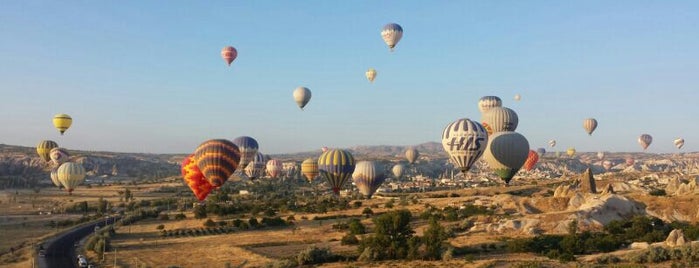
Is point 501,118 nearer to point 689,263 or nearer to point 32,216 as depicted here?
point 689,263

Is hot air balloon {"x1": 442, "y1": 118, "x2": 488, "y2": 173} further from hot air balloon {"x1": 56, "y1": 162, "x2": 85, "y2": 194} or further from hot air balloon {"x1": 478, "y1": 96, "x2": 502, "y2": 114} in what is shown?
hot air balloon {"x1": 56, "y1": 162, "x2": 85, "y2": 194}

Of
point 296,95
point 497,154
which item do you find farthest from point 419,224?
point 296,95

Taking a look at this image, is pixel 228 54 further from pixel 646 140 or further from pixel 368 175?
pixel 646 140

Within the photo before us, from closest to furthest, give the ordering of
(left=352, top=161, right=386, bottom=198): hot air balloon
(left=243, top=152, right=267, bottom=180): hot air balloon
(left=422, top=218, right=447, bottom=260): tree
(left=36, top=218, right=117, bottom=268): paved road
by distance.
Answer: (left=422, top=218, right=447, bottom=260): tree
(left=36, top=218, right=117, bottom=268): paved road
(left=352, top=161, right=386, bottom=198): hot air balloon
(left=243, top=152, right=267, bottom=180): hot air balloon

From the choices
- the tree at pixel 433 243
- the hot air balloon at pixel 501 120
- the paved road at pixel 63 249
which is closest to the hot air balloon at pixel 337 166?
the hot air balloon at pixel 501 120

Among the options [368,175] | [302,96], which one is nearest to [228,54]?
[302,96]

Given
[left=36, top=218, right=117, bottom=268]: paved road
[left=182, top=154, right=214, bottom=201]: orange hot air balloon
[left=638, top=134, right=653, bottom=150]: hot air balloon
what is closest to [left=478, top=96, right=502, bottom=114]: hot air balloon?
[left=182, top=154, right=214, bottom=201]: orange hot air balloon
